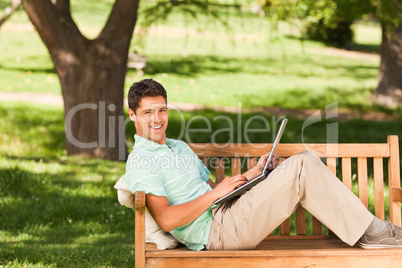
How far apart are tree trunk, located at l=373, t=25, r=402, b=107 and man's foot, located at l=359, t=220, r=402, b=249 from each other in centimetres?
1060

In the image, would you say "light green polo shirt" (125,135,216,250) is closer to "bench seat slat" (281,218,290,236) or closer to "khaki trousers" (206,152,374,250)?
"khaki trousers" (206,152,374,250)

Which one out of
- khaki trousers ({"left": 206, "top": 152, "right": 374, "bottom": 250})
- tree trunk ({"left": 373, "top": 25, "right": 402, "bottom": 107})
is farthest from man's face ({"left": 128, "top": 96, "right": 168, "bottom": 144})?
tree trunk ({"left": 373, "top": 25, "right": 402, "bottom": 107})

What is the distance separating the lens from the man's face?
11.9 feet

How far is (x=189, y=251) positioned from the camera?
11.3 feet

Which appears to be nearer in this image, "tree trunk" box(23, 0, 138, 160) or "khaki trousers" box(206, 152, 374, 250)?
"khaki trousers" box(206, 152, 374, 250)

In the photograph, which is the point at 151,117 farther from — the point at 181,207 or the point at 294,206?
the point at 294,206

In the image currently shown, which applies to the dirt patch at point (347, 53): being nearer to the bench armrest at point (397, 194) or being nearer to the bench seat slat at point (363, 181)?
the bench seat slat at point (363, 181)

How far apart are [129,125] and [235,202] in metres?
7.27

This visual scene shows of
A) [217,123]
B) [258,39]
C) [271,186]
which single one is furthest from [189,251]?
[258,39]

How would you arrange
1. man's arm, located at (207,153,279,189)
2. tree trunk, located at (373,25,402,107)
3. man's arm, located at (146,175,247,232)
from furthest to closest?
tree trunk, located at (373,25,402,107) < man's arm, located at (207,153,279,189) < man's arm, located at (146,175,247,232)

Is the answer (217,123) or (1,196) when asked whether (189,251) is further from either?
(217,123)

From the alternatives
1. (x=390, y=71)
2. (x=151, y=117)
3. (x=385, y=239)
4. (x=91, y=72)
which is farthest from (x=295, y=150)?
(x=390, y=71)

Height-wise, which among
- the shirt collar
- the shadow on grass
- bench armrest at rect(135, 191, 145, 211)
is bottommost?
the shadow on grass

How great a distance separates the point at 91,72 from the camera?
26.4 ft
